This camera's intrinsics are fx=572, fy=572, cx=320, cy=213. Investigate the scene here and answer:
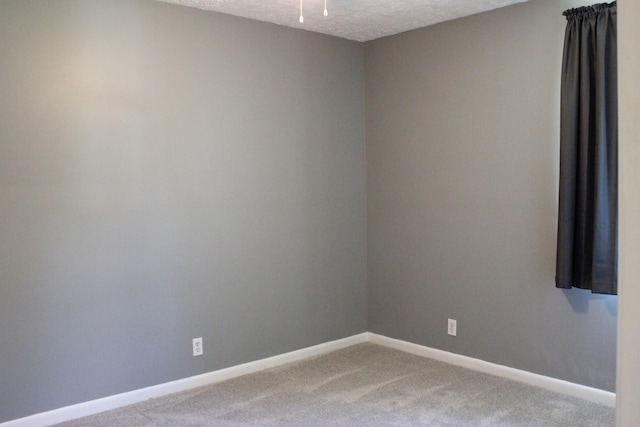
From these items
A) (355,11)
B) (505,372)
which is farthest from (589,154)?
(355,11)

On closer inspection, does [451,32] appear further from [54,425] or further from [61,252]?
[54,425]

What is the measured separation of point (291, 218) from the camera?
161 inches

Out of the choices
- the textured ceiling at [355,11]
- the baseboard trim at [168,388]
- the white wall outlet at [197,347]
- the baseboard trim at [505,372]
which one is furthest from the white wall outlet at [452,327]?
the textured ceiling at [355,11]

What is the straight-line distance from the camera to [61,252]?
10.0 ft

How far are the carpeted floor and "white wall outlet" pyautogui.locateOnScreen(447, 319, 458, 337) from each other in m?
0.23

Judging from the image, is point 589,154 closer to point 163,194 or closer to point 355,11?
point 355,11

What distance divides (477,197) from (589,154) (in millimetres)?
827

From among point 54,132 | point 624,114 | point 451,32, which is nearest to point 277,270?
point 54,132

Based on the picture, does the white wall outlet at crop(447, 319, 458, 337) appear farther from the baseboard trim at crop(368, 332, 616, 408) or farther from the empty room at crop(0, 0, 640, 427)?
the baseboard trim at crop(368, 332, 616, 408)

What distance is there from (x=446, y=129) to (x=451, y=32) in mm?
652

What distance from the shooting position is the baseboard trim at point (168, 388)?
303 cm

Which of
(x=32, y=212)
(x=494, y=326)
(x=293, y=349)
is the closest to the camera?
(x=32, y=212)

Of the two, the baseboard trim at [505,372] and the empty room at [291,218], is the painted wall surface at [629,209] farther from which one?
the baseboard trim at [505,372]

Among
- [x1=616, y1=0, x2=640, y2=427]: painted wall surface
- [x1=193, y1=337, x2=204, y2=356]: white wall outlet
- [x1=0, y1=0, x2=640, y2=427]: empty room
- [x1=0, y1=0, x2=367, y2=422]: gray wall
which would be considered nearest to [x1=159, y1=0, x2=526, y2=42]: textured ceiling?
[x1=0, y1=0, x2=640, y2=427]: empty room
